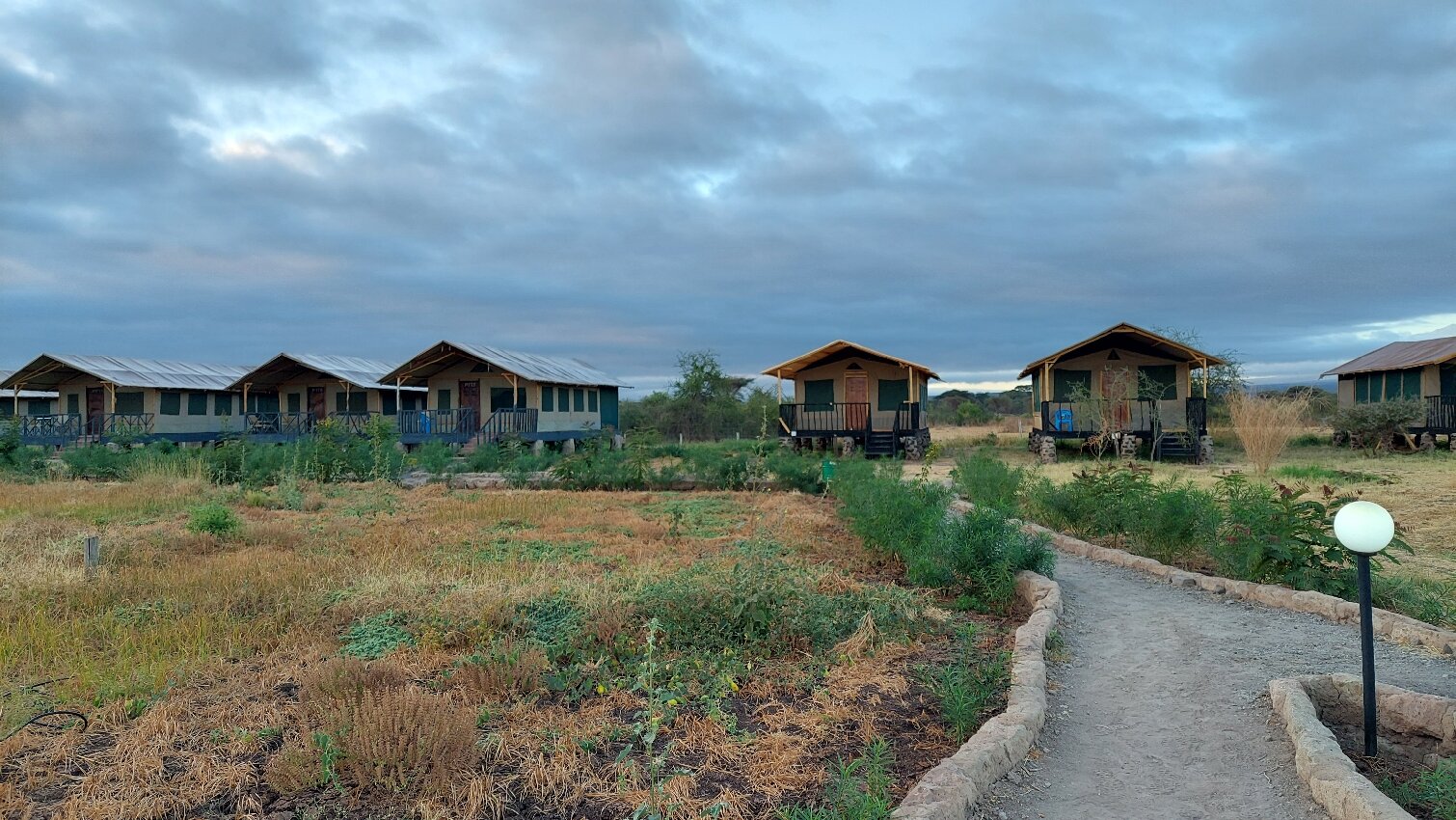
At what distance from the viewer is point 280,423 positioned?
2998 cm

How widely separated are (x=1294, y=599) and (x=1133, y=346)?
19239 millimetres

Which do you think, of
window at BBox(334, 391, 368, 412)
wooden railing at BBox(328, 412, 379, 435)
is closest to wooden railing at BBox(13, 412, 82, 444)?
window at BBox(334, 391, 368, 412)

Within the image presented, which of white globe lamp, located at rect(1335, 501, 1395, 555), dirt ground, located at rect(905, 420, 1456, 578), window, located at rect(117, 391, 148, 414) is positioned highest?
window, located at rect(117, 391, 148, 414)

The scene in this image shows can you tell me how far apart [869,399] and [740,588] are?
20793mm

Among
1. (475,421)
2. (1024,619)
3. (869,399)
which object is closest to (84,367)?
(475,421)

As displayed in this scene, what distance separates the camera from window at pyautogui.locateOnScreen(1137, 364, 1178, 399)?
22812 mm

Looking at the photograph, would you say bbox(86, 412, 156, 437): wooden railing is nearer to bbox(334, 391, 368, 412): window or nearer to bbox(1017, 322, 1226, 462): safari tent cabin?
bbox(334, 391, 368, 412): window

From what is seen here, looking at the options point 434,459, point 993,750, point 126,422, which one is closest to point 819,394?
point 434,459

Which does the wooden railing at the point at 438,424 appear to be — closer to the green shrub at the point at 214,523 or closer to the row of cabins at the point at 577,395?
the row of cabins at the point at 577,395

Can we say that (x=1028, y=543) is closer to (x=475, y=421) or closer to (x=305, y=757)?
(x=305, y=757)

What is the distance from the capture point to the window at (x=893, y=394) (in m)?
25.7

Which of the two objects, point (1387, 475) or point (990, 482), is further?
point (1387, 475)

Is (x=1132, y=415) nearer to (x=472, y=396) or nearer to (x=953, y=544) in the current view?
(x=953, y=544)

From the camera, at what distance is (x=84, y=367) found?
27922mm
